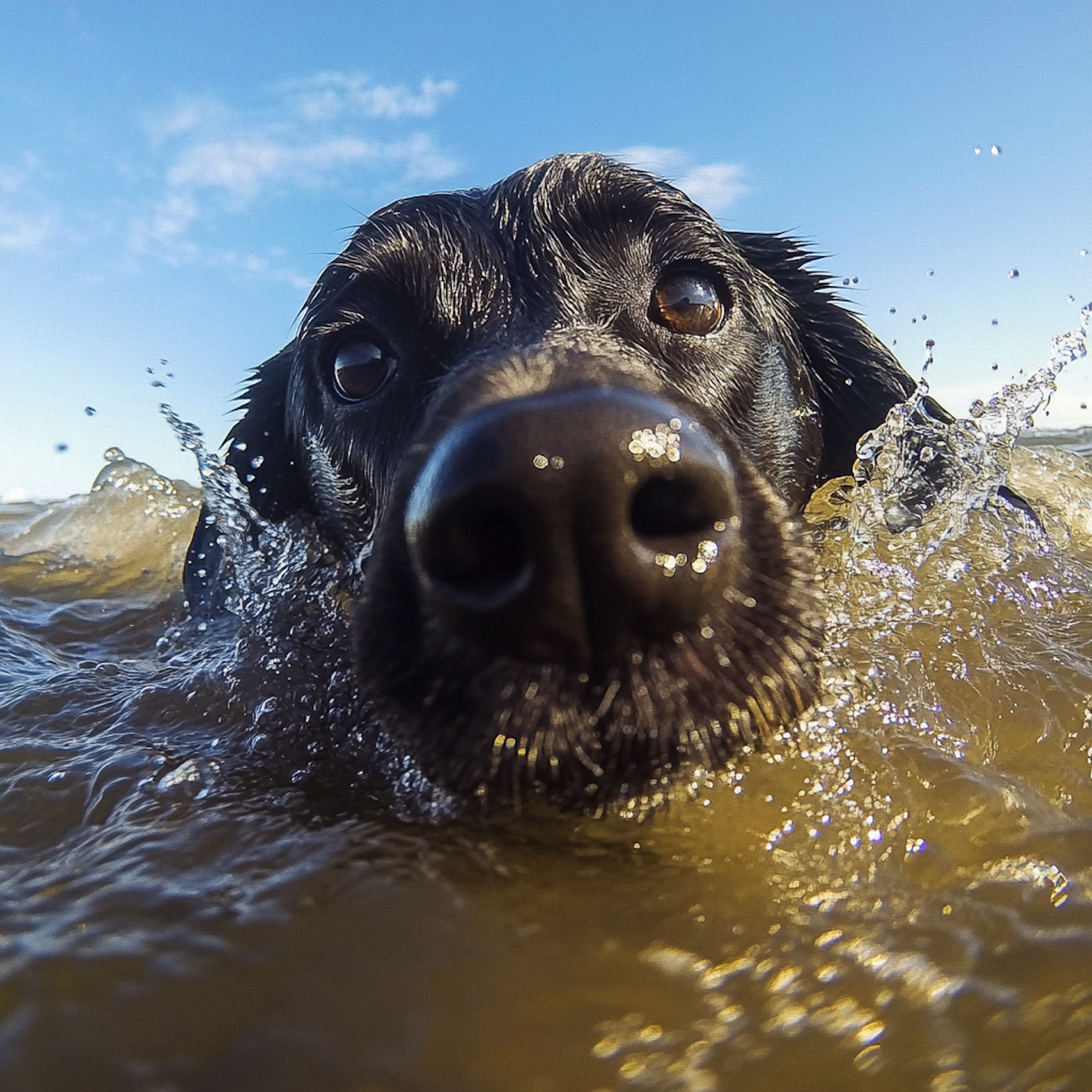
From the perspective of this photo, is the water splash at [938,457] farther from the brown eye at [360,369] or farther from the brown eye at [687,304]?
the brown eye at [360,369]

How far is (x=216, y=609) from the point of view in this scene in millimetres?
4402

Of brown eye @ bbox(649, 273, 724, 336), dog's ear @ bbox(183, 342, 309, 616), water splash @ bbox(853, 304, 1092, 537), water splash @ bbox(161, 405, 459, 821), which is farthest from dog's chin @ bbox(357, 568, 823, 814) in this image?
dog's ear @ bbox(183, 342, 309, 616)

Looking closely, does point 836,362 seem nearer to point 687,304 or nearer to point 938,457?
point 938,457

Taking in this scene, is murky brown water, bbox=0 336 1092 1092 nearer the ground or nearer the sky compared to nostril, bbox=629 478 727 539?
nearer the ground

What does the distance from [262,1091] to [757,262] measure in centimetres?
346

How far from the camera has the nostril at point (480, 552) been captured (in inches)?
57.2

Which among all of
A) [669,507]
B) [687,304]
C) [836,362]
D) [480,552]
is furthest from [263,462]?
[669,507]

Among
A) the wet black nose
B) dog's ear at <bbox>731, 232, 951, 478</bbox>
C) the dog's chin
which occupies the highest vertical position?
dog's ear at <bbox>731, 232, 951, 478</bbox>

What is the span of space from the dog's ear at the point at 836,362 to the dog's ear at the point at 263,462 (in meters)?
2.22

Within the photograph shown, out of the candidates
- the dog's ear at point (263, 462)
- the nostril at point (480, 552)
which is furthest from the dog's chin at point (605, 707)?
the dog's ear at point (263, 462)

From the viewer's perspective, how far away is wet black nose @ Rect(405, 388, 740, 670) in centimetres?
140

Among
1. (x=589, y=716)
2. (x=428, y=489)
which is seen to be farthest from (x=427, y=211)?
(x=589, y=716)

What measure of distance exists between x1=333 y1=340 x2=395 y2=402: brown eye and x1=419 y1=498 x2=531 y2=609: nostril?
1.56m

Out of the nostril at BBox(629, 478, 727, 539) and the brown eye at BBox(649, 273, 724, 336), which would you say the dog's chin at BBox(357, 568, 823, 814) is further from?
the brown eye at BBox(649, 273, 724, 336)
